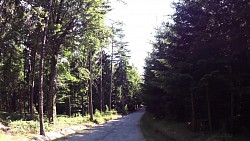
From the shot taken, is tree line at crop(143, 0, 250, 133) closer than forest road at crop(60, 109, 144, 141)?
Yes

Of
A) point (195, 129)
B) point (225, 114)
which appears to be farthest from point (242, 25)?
point (195, 129)

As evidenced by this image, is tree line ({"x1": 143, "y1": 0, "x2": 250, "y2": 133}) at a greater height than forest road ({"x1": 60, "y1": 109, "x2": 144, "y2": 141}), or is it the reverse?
tree line ({"x1": 143, "y1": 0, "x2": 250, "y2": 133})

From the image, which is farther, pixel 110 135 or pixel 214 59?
pixel 110 135

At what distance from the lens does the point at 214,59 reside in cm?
1459

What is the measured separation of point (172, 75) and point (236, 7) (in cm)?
432

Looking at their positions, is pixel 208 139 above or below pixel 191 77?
below

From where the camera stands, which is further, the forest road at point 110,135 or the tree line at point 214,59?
the forest road at point 110,135

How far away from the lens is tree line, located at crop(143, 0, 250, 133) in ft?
46.1

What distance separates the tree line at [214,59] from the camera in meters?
14.0

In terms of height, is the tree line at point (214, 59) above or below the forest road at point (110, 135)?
above

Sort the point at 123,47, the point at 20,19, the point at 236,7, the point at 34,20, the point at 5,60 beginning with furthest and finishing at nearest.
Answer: the point at 123,47 → the point at 5,60 → the point at 20,19 → the point at 34,20 → the point at 236,7

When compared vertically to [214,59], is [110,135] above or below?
below

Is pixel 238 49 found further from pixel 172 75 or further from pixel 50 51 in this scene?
pixel 50 51

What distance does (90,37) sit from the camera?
2806cm
